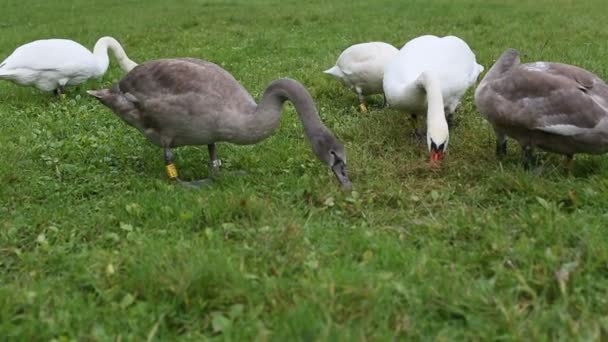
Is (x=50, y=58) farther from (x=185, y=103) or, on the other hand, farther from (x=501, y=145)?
(x=501, y=145)

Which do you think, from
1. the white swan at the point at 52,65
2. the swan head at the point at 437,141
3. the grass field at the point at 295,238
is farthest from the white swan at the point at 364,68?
the white swan at the point at 52,65

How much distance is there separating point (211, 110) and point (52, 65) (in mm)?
4324

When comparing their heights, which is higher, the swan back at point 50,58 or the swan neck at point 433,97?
the swan neck at point 433,97

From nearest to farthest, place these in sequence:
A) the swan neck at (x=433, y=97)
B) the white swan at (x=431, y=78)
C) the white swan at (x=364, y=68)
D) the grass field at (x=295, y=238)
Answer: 1. the grass field at (x=295, y=238)
2. the swan neck at (x=433, y=97)
3. the white swan at (x=431, y=78)
4. the white swan at (x=364, y=68)

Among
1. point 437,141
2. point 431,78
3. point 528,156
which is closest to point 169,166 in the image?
point 437,141

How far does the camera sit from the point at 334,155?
5.07m

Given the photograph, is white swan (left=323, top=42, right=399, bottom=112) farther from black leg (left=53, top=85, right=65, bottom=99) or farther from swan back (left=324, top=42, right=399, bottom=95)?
black leg (left=53, top=85, right=65, bottom=99)

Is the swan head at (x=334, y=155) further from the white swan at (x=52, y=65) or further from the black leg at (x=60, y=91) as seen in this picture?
the black leg at (x=60, y=91)

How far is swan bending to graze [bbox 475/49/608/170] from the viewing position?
4.89m

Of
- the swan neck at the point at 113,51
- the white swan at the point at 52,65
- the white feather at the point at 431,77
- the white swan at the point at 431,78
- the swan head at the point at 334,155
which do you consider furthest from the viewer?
the swan neck at the point at 113,51

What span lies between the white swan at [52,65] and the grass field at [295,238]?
430mm

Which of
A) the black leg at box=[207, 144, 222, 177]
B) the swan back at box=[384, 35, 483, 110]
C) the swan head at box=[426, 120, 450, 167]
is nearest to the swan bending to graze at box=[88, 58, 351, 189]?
the black leg at box=[207, 144, 222, 177]

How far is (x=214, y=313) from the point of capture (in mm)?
3283

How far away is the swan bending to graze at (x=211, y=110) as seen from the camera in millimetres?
5234
